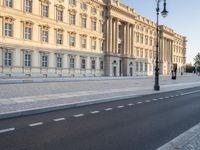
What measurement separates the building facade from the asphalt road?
31317 mm

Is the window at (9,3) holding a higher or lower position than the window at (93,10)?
lower

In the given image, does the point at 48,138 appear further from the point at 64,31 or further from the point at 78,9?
the point at 78,9

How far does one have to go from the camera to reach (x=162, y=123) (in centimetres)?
1028

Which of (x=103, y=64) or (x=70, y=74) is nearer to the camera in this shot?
(x=70, y=74)

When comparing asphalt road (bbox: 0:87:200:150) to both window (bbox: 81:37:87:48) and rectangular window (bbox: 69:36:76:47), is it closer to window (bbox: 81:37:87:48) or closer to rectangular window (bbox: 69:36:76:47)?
rectangular window (bbox: 69:36:76:47)

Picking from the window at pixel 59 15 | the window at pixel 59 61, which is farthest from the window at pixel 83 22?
the window at pixel 59 61

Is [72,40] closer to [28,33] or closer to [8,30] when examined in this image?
[28,33]

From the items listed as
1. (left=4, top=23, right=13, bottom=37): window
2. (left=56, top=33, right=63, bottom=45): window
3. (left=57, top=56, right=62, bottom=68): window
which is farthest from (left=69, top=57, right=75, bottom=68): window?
(left=4, top=23, right=13, bottom=37): window

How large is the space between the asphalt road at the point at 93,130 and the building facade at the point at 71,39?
3132cm

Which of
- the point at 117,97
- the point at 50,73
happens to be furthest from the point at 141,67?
the point at 117,97

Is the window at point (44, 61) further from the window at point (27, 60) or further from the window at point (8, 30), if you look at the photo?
the window at point (8, 30)

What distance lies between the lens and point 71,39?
53.8 m

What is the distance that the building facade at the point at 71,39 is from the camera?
41781 millimetres

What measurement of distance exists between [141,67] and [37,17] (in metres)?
43.0
